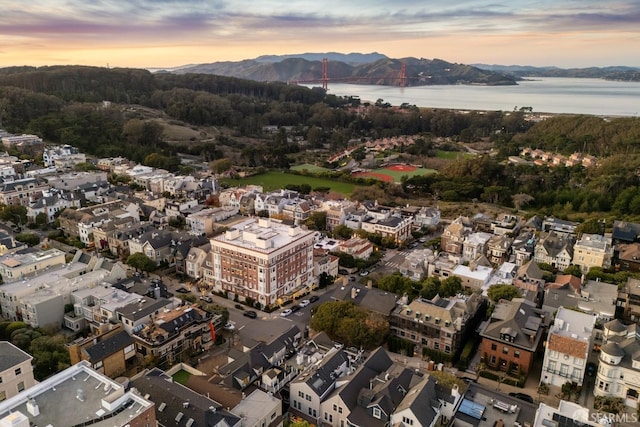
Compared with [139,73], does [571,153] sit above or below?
below

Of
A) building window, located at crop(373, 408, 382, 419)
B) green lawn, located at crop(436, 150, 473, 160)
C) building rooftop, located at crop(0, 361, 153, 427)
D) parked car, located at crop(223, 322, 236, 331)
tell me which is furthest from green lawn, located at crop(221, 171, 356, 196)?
building rooftop, located at crop(0, 361, 153, 427)

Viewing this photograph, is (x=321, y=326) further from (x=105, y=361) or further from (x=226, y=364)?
(x=105, y=361)

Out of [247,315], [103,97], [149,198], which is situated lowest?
[247,315]

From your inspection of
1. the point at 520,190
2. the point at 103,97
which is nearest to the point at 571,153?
the point at 520,190

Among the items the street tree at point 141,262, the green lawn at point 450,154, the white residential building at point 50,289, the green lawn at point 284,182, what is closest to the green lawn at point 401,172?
the green lawn at point 284,182

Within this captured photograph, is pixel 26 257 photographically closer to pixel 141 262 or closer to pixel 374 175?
pixel 141 262

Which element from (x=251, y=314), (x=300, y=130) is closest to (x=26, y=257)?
(x=251, y=314)

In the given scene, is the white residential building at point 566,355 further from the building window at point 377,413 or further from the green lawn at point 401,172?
the green lawn at point 401,172
